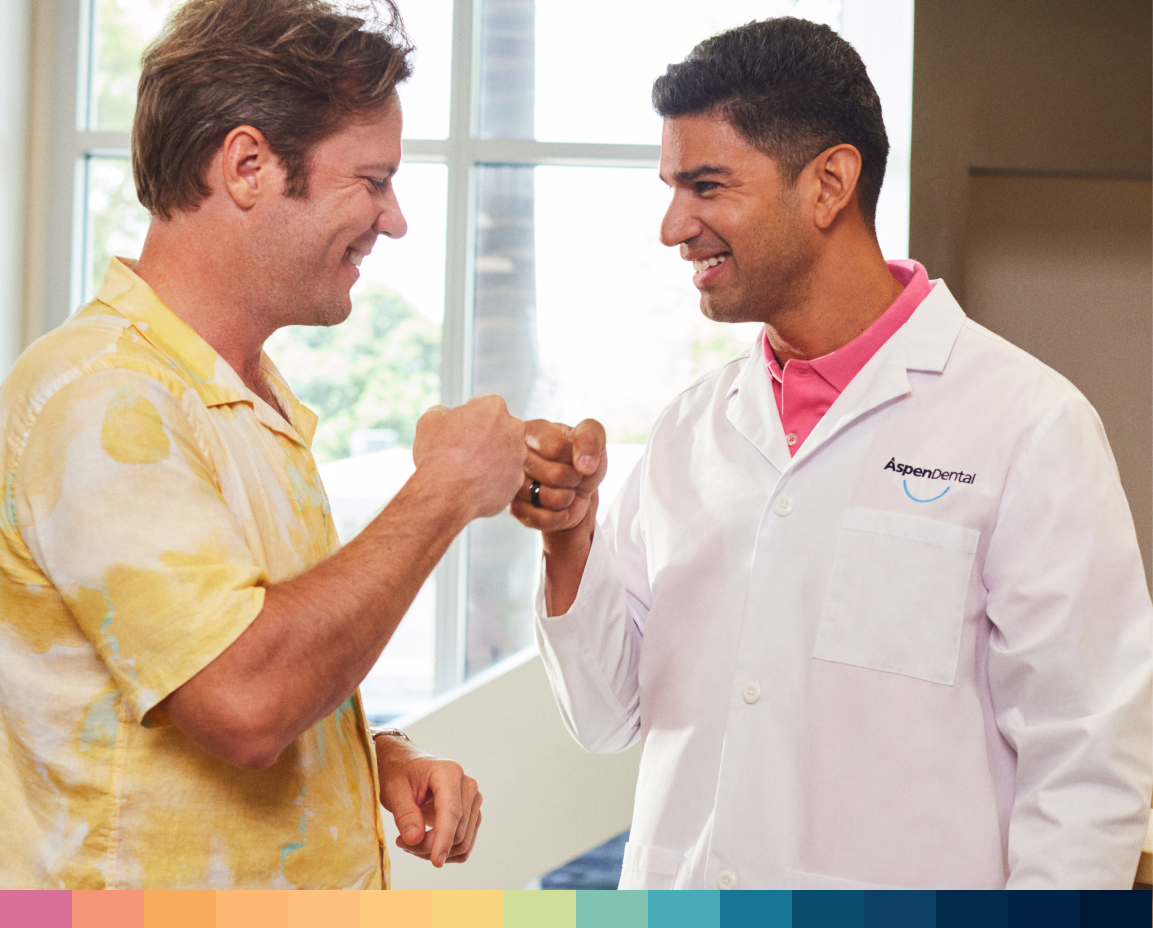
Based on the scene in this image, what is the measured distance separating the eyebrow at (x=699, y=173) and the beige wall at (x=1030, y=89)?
1708 millimetres

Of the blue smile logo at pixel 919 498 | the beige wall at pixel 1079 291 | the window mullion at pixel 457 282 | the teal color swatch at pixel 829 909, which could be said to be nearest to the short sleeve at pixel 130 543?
the teal color swatch at pixel 829 909

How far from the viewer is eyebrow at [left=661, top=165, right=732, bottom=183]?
160 cm

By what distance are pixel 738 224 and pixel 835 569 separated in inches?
22.1

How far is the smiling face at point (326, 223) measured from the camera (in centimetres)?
118

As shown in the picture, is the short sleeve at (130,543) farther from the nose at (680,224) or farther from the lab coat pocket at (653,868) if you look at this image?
the nose at (680,224)

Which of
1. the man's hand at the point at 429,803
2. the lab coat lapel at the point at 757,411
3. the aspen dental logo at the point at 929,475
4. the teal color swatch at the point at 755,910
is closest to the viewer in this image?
the teal color swatch at the point at 755,910

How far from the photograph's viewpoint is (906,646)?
4.41 feet

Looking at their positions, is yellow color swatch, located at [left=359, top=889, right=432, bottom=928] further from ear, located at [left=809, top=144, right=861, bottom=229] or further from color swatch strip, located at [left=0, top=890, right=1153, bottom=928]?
ear, located at [left=809, top=144, right=861, bottom=229]

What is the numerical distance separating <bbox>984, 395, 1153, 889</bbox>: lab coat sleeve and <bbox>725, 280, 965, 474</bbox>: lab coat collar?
0.67ft

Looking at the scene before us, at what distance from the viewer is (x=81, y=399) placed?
910mm

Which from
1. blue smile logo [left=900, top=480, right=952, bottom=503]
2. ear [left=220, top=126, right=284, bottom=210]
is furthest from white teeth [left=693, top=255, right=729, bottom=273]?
ear [left=220, top=126, right=284, bottom=210]

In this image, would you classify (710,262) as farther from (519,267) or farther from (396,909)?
(519,267)

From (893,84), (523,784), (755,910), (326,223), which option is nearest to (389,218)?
(326,223)

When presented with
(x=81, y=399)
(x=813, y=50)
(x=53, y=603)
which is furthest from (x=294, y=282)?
(x=813, y=50)
